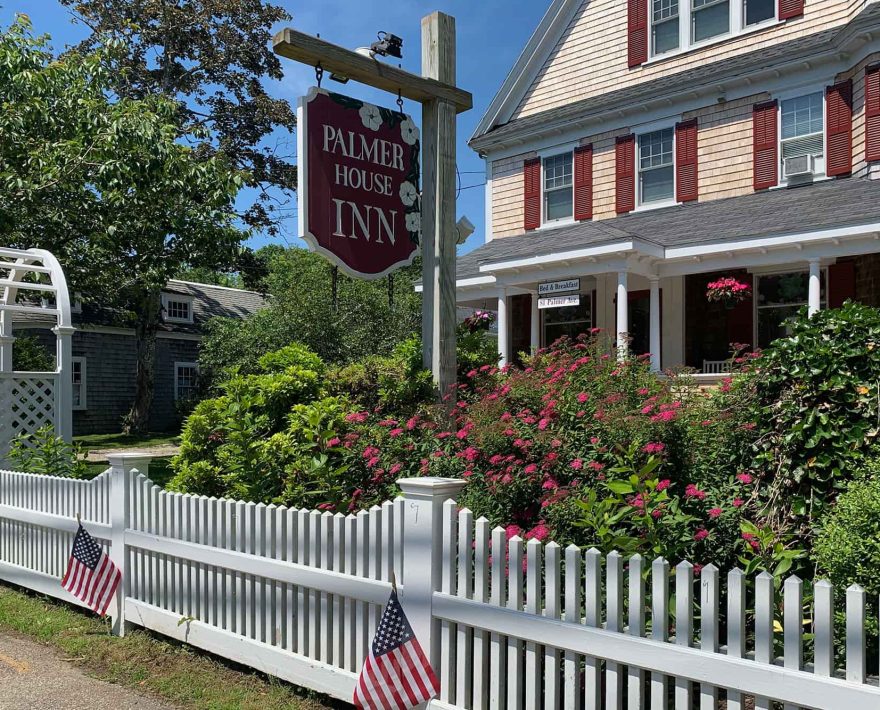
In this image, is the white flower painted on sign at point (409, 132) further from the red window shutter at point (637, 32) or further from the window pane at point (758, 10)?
the red window shutter at point (637, 32)

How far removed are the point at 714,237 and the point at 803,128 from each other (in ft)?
10.00

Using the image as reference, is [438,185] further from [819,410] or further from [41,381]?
[41,381]

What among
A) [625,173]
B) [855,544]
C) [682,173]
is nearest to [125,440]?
[625,173]

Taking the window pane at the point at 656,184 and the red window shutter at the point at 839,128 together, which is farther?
the window pane at the point at 656,184

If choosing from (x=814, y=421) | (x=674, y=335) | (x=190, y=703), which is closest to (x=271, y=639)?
(x=190, y=703)

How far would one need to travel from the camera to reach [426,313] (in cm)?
617

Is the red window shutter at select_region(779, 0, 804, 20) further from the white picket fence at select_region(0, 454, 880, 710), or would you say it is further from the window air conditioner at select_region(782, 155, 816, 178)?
the white picket fence at select_region(0, 454, 880, 710)

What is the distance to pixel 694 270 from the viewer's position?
12898 mm

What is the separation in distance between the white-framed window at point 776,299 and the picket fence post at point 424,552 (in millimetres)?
11066

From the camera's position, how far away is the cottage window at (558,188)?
54.2 feet

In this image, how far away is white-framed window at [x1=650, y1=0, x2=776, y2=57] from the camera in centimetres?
1417

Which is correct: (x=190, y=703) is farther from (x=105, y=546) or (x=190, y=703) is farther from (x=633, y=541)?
(x=633, y=541)

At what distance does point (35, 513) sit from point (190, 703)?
299 cm

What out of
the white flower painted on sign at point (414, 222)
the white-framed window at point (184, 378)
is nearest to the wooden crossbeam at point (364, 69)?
the white flower painted on sign at point (414, 222)
